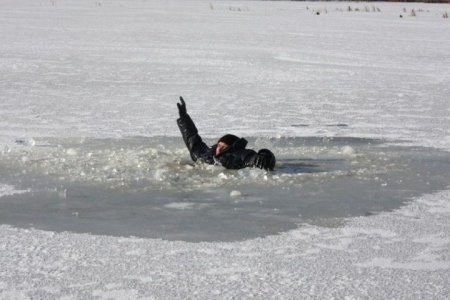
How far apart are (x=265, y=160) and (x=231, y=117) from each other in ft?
11.1

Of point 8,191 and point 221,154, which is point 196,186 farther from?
point 8,191

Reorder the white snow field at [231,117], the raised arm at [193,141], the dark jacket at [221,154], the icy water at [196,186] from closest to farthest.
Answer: the white snow field at [231,117] < the icy water at [196,186] < the dark jacket at [221,154] < the raised arm at [193,141]

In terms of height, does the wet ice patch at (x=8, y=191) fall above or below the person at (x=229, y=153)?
below

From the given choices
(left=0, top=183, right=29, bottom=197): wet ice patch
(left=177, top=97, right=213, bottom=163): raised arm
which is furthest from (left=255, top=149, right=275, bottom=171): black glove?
(left=0, top=183, right=29, bottom=197): wet ice patch

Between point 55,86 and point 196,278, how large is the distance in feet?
29.9

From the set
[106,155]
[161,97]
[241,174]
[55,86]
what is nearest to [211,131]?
→ [106,155]

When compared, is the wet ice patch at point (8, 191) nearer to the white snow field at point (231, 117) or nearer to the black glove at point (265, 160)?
the white snow field at point (231, 117)

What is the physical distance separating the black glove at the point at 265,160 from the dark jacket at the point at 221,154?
2.1 inches

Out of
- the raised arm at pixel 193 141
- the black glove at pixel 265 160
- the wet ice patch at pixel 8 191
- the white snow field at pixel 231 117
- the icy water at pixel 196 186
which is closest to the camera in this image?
the white snow field at pixel 231 117

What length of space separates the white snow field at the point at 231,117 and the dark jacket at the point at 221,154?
299 mm

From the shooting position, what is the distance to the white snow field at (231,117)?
3.79m

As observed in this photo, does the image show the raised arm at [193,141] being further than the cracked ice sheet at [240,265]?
Yes

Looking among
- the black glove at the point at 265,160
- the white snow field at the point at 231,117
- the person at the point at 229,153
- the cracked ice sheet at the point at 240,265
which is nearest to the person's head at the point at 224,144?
the person at the point at 229,153

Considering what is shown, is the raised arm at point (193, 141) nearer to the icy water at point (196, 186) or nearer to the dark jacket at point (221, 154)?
the dark jacket at point (221, 154)
